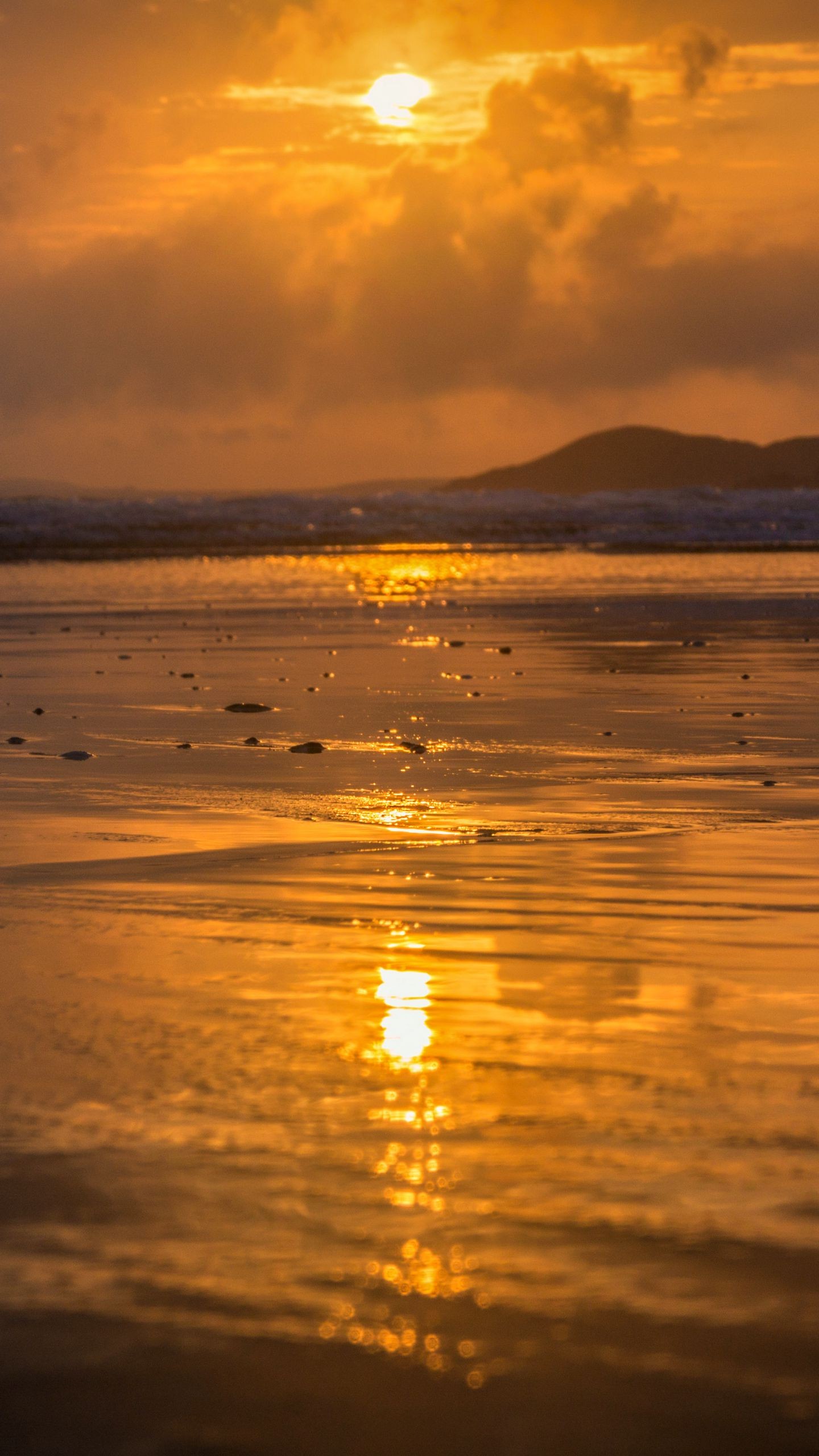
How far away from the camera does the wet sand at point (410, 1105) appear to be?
8.96ft

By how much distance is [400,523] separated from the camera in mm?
50344

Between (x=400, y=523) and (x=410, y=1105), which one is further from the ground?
(x=400, y=523)

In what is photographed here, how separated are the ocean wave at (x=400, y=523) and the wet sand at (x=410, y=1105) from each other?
30.7 m

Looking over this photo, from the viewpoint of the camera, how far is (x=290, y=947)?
5.36 metres

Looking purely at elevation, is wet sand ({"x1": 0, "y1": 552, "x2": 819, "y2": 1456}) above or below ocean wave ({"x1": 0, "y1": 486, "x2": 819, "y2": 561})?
below

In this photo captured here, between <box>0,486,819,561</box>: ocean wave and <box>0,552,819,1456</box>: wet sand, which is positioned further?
<box>0,486,819,561</box>: ocean wave

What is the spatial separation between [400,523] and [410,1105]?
4687 cm

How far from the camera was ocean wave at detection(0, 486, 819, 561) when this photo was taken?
4262cm

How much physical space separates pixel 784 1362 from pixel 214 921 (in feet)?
10.6

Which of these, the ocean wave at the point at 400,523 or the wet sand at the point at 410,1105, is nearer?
the wet sand at the point at 410,1105

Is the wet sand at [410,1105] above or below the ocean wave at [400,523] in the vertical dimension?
below

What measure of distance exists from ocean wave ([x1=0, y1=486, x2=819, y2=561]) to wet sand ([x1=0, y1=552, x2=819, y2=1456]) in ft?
101

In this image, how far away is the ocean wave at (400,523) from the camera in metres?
42.6

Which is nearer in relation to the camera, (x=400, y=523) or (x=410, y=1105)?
(x=410, y=1105)
